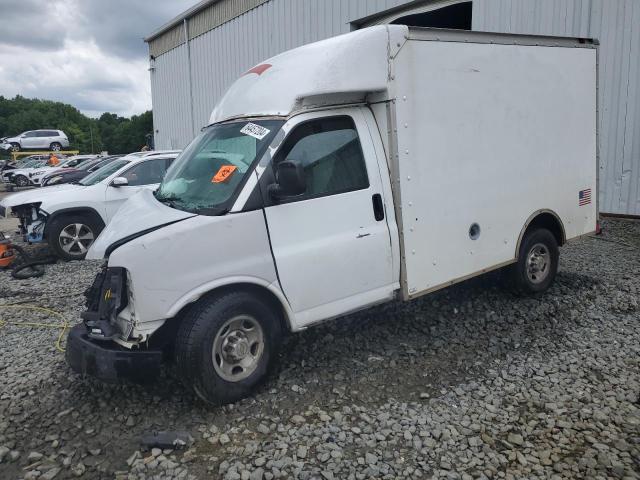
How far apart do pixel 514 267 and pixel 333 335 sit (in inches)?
88.1

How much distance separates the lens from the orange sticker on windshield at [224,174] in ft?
13.5

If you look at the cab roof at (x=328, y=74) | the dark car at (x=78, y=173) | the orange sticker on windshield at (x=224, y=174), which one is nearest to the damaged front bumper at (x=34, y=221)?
the dark car at (x=78, y=173)

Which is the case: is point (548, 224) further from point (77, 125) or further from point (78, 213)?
point (77, 125)

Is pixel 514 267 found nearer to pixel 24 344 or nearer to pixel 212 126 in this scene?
pixel 212 126

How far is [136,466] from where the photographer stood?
3359 millimetres

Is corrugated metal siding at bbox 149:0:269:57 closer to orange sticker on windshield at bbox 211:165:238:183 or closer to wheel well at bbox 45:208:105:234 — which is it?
wheel well at bbox 45:208:105:234

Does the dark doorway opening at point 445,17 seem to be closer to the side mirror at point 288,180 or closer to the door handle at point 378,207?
the door handle at point 378,207

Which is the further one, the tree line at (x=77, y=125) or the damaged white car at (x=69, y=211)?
the tree line at (x=77, y=125)

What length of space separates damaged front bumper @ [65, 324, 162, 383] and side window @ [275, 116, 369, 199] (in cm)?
167

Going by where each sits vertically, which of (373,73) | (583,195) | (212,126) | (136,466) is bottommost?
(136,466)

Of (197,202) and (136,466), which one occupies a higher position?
(197,202)

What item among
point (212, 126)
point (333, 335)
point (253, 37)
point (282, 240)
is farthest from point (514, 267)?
point (253, 37)

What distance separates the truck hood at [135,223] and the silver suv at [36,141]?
42633 mm

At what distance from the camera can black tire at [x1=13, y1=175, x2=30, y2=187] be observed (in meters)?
29.2
